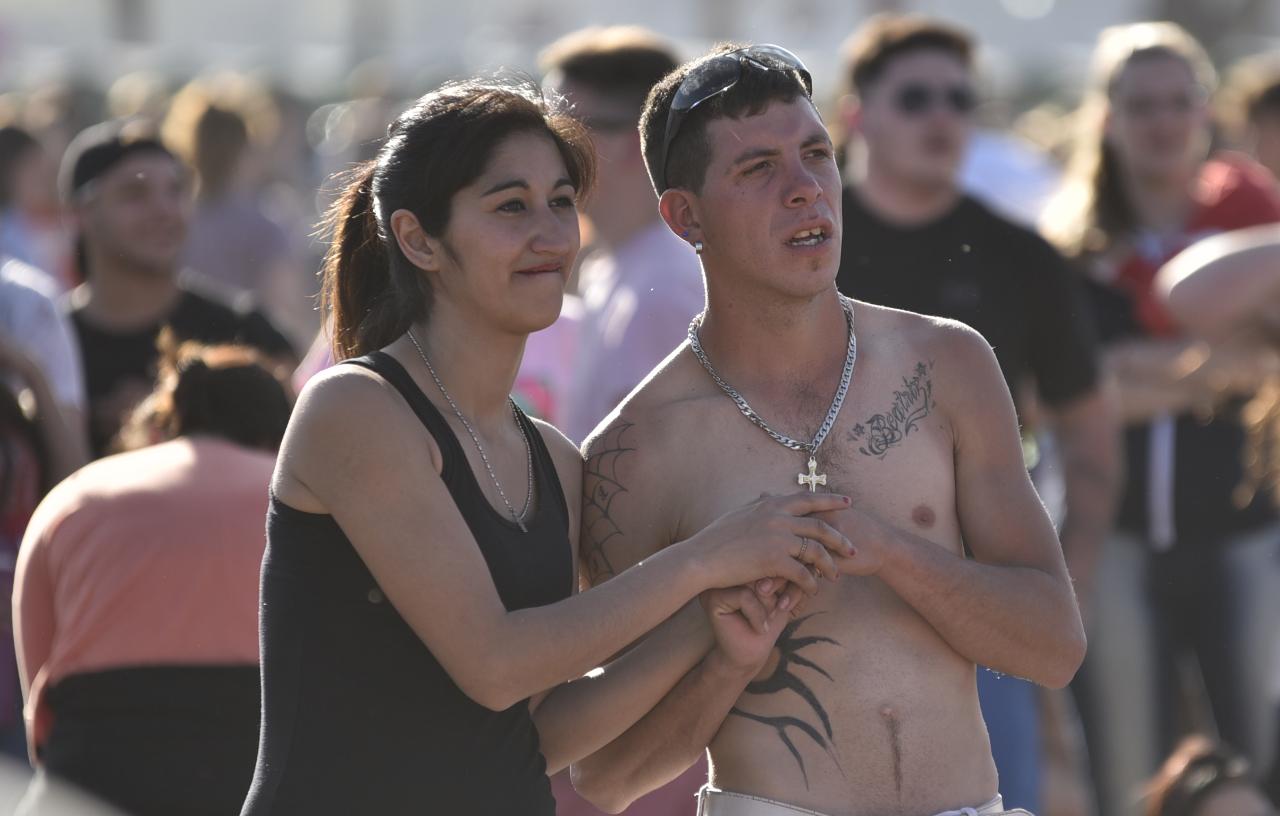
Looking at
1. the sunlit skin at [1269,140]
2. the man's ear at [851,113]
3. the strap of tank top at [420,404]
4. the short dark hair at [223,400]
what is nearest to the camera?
the strap of tank top at [420,404]

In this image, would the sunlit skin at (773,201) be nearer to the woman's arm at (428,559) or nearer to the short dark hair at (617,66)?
the woman's arm at (428,559)

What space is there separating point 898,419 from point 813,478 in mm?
220

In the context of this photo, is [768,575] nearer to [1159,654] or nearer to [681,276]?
[681,276]

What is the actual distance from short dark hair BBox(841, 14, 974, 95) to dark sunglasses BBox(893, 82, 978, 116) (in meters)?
0.14

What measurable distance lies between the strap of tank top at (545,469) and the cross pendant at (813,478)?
424mm

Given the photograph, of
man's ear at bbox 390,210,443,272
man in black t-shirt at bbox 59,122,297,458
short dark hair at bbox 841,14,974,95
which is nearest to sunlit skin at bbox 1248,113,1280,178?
short dark hair at bbox 841,14,974,95

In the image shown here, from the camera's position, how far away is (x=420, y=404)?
3.12 metres

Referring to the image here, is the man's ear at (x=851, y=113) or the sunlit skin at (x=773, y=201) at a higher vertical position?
the man's ear at (x=851, y=113)

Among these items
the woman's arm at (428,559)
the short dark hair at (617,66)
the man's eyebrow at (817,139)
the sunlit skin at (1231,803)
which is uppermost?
the short dark hair at (617,66)

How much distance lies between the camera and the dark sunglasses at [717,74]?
349cm

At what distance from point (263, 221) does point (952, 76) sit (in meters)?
4.09

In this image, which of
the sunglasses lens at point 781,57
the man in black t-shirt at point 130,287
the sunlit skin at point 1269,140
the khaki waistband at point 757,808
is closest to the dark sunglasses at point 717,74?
the sunglasses lens at point 781,57

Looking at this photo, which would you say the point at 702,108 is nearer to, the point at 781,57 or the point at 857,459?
the point at 781,57

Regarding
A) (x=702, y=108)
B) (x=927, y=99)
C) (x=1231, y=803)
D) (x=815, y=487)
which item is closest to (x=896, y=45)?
(x=927, y=99)
